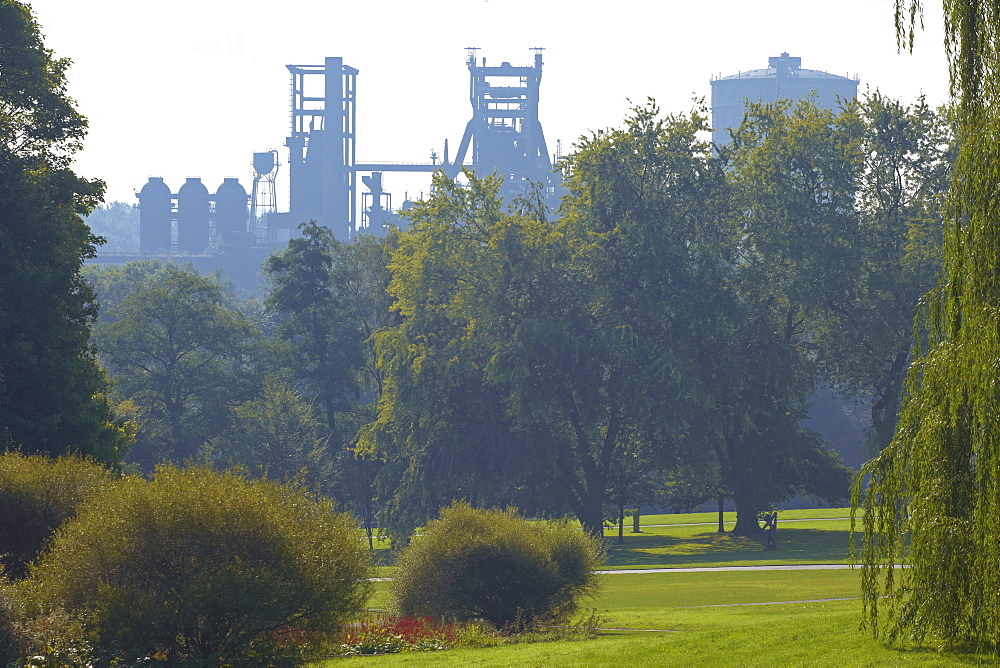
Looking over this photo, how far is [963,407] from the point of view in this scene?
12.9 meters

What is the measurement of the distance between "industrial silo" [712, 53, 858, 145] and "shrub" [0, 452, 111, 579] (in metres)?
179

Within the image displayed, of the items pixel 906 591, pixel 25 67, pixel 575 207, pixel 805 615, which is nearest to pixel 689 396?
pixel 575 207

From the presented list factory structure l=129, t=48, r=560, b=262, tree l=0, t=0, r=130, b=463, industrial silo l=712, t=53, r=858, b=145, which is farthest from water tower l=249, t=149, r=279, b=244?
tree l=0, t=0, r=130, b=463

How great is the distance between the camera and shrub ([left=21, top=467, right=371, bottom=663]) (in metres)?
15.1

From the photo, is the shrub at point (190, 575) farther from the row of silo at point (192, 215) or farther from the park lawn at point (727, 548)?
the row of silo at point (192, 215)

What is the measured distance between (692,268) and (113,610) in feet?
108

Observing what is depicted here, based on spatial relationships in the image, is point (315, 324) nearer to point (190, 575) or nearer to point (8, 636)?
point (190, 575)

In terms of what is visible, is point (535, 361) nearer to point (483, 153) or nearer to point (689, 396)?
point (689, 396)

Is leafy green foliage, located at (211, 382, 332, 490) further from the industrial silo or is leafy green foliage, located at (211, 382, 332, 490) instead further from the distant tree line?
the industrial silo

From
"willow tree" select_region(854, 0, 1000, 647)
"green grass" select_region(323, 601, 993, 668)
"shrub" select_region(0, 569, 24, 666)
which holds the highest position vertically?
"willow tree" select_region(854, 0, 1000, 647)

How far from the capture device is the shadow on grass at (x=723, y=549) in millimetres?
39781

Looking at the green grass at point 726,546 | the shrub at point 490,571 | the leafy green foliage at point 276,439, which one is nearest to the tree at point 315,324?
the leafy green foliage at point 276,439

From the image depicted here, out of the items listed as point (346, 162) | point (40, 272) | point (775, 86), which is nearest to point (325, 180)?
point (346, 162)

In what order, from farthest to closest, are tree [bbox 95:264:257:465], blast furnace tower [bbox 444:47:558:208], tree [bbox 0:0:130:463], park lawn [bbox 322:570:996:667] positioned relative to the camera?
blast furnace tower [bbox 444:47:558:208]
tree [bbox 95:264:257:465]
tree [bbox 0:0:130:463]
park lawn [bbox 322:570:996:667]
